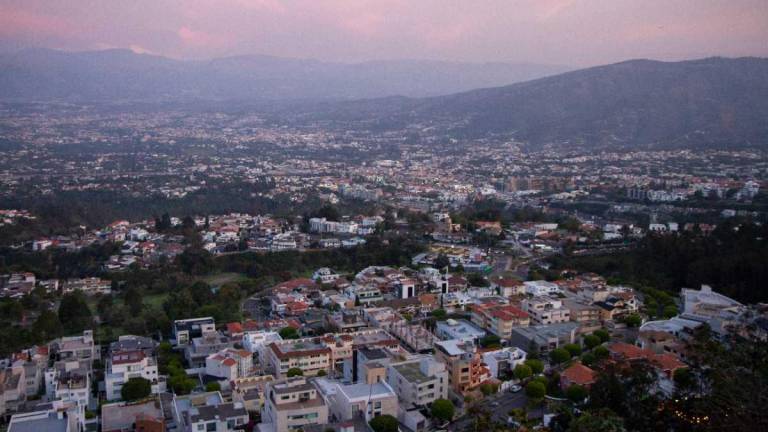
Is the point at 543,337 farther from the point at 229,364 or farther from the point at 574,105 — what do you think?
the point at 574,105

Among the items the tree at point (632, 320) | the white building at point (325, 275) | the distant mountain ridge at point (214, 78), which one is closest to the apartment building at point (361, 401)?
the tree at point (632, 320)

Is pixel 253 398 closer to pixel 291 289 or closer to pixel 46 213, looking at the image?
pixel 291 289

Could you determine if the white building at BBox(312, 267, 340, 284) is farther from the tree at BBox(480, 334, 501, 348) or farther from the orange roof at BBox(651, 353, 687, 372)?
the orange roof at BBox(651, 353, 687, 372)

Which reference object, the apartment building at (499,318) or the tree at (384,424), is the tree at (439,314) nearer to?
the apartment building at (499,318)

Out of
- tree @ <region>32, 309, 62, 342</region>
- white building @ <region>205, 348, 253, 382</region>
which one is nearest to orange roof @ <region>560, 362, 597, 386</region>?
white building @ <region>205, 348, 253, 382</region>

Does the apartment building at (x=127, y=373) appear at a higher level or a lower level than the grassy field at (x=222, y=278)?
higher

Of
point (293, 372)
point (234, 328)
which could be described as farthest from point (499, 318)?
point (234, 328)
